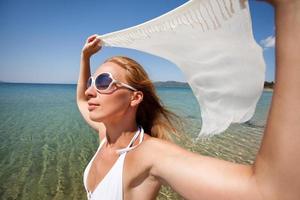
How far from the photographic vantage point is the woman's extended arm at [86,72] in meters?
3.17

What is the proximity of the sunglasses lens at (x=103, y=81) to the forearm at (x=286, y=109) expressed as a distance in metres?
1.69

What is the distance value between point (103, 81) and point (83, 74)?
43.8 inches

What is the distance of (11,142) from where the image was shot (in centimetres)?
1514

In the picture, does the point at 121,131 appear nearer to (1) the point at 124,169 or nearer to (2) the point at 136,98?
(2) the point at 136,98

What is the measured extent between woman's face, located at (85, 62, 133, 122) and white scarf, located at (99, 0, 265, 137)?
27.9 inches

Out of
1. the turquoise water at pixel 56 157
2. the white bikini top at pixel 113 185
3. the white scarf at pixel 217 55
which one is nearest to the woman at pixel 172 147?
the white bikini top at pixel 113 185

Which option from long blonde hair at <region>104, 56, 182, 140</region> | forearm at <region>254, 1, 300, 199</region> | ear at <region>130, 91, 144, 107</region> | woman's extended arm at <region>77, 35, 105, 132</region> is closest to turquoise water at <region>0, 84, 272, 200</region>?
woman's extended arm at <region>77, 35, 105, 132</region>

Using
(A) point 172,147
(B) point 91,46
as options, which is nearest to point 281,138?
(A) point 172,147

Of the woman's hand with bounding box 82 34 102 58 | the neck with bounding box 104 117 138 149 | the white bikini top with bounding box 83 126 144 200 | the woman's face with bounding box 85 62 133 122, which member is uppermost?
the woman's hand with bounding box 82 34 102 58

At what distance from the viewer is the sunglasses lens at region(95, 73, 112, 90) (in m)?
2.48

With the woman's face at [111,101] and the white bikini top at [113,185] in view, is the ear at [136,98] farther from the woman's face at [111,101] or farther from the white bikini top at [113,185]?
the white bikini top at [113,185]

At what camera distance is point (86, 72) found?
353 cm

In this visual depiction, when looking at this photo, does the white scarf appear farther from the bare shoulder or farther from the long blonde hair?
the long blonde hair

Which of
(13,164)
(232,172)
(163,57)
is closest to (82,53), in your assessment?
(163,57)
